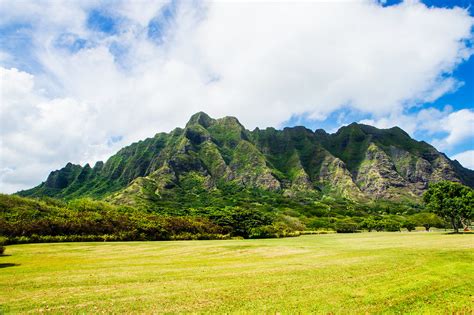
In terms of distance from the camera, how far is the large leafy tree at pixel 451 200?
239ft

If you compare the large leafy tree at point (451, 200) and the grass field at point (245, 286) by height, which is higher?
the large leafy tree at point (451, 200)

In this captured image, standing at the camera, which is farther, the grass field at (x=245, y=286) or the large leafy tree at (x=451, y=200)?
the large leafy tree at (x=451, y=200)

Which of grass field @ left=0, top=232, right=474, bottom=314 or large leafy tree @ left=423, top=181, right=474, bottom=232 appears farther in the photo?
large leafy tree @ left=423, top=181, right=474, bottom=232

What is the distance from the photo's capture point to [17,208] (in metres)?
61.6

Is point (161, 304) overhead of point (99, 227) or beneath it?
beneath

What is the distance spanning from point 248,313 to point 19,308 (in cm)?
1218

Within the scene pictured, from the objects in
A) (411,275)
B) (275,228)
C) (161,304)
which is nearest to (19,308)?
(161,304)

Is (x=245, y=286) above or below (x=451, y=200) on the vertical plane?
below

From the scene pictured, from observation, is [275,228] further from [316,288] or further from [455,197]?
[316,288]

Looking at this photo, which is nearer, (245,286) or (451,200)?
(245,286)

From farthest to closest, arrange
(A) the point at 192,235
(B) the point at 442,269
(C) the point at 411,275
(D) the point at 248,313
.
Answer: (A) the point at 192,235 → (B) the point at 442,269 → (C) the point at 411,275 → (D) the point at 248,313

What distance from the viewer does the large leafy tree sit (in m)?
72.8

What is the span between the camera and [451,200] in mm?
74250

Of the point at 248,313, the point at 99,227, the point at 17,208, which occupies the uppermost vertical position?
the point at 17,208
